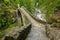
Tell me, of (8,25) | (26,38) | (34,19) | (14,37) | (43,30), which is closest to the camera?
(14,37)

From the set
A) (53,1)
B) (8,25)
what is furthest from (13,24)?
(53,1)

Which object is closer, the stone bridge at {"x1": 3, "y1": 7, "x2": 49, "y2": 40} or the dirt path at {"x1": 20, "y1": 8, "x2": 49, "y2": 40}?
the stone bridge at {"x1": 3, "y1": 7, "x2": 49, "y2": 40}

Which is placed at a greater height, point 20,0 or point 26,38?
point 20,0

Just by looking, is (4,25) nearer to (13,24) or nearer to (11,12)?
(13,24)

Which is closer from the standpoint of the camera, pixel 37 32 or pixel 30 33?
pixel 30 33

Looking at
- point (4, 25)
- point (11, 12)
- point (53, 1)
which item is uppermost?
point (53, 1)

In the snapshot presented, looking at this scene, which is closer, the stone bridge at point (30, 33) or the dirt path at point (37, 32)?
the stone bridge at point (30, 33)

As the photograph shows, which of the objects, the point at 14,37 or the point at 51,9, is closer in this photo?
the point at 14,37

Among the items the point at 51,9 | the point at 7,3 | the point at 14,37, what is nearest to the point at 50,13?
the point at 51,9

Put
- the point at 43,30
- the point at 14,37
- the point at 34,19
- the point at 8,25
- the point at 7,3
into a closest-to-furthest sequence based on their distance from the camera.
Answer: the point at 14,37 < the point at 43,30 < the point at 34,19 < the point at 8,25 < the point at 7,3

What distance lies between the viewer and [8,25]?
17641 millimetres

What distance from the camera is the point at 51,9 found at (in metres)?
16.7

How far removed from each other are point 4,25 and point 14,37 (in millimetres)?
10120

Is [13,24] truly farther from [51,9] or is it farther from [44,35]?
[44,35]
